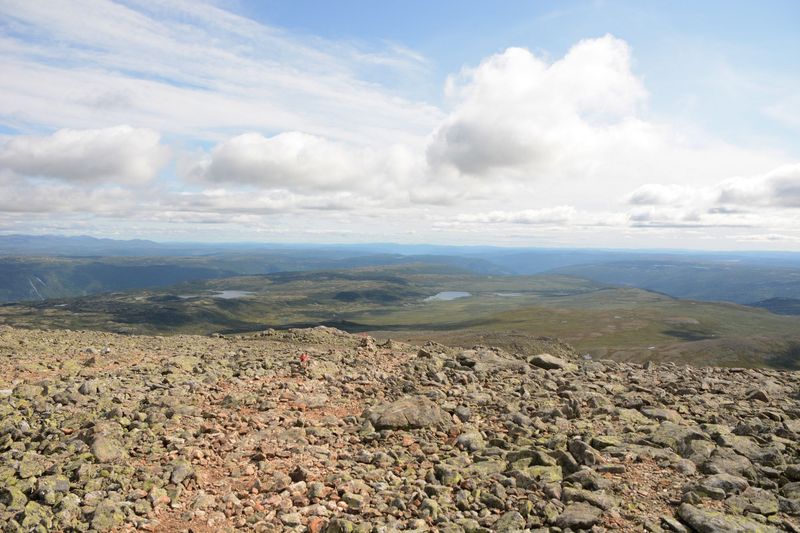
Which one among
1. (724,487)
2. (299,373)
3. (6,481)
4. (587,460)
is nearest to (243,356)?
(299,373)

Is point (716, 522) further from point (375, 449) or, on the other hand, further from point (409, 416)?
point (409, 416)

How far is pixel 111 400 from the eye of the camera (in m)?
18.3

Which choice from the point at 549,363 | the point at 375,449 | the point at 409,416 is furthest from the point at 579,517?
the point at 549,363

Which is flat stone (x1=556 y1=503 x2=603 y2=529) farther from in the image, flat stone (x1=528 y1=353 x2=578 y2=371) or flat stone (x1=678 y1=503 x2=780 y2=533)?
flat stone (x1=528 y1=353 x2=578 y2=371)

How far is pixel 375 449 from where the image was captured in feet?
52.9

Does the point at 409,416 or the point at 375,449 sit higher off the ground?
the point at 409,416

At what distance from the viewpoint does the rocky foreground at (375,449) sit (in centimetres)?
1186

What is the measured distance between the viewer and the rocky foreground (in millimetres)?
11859

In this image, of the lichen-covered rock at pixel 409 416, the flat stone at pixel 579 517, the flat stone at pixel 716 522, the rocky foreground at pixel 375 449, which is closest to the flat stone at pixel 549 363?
the rocky foreground at pixel 375 449

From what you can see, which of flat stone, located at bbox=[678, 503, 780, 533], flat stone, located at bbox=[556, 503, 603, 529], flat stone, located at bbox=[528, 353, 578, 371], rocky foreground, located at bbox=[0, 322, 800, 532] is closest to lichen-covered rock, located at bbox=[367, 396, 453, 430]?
rocky foreground, located at bbox=[0, 322, 800, 532]

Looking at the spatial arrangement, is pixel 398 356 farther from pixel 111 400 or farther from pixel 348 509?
pixel 348 509

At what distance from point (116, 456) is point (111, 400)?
518cm

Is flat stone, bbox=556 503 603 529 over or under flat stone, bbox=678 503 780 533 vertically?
over

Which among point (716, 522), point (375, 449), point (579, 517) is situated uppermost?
point (579, 517)
